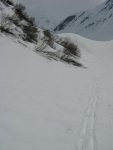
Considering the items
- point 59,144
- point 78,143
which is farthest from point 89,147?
point 59,144

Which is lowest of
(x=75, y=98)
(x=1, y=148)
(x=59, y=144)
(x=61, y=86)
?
(x=1, y=148)

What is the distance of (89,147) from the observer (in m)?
5.54

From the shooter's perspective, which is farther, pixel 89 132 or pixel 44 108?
pixel 44 108

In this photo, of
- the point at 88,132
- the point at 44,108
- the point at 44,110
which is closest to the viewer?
the point at 88,132

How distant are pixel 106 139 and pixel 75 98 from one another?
3.54 metres

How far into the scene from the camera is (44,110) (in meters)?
7.30

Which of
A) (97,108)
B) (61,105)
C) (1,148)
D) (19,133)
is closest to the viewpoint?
(1,148)

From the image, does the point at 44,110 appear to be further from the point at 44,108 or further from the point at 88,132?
the point at 88,132

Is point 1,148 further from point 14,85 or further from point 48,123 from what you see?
point 14,85

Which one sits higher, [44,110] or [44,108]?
[44,108]

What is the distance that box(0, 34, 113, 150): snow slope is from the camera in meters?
5.55

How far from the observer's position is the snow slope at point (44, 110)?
18.2 feet

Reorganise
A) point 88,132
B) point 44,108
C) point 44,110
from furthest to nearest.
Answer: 1. point 44,108
2. point 44,110
3. point 88,132

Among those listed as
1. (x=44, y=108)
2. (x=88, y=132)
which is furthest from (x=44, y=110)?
(x=88, y=132)
